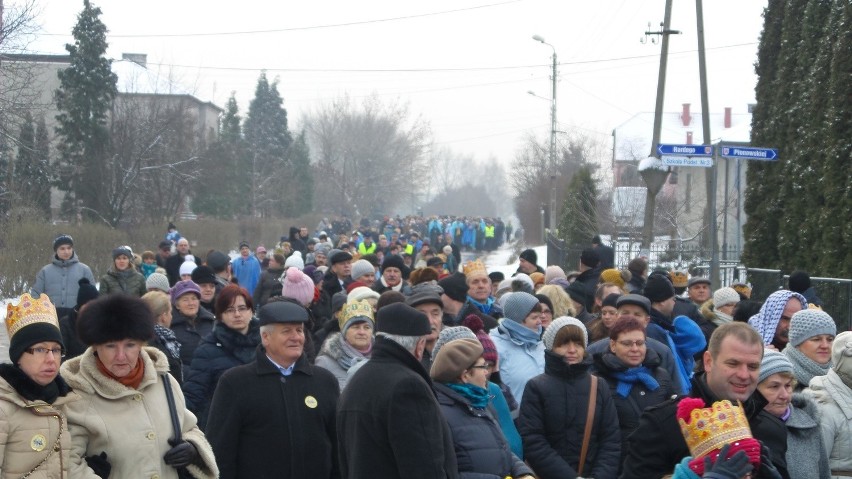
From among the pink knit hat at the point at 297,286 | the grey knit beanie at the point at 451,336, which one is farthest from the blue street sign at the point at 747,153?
the grey knit beanie at the point at 451,336

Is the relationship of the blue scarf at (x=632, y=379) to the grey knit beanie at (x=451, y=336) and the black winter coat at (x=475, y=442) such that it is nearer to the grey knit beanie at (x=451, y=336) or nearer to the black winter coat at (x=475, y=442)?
the grey knit beanie at (x=451, y=336)

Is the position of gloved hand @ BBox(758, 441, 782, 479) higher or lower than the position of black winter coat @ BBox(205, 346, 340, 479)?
higher

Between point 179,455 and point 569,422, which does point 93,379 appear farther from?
point 569,422

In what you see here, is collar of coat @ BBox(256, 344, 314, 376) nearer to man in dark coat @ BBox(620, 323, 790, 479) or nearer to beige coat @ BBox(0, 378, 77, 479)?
beige coat @ BBox(0, 378, 77, 479)

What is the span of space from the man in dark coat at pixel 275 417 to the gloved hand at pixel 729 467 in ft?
9.21

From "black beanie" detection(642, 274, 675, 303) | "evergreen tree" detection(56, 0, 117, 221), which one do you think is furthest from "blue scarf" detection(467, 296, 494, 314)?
"evergreen tree" detection(56, 0, 117, 221)

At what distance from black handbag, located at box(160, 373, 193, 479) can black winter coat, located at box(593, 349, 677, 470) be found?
2892 mm

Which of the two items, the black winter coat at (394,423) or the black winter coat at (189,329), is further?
the black winter coat at (189,329)

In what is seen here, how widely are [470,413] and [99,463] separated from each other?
1.81 m

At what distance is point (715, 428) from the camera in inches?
142

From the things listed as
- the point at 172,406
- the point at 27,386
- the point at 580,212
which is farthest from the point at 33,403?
the point at 580,212

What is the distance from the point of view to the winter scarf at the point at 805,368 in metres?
6.04

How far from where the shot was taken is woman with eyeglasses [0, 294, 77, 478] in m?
4.64

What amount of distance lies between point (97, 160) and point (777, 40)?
28.7 m
